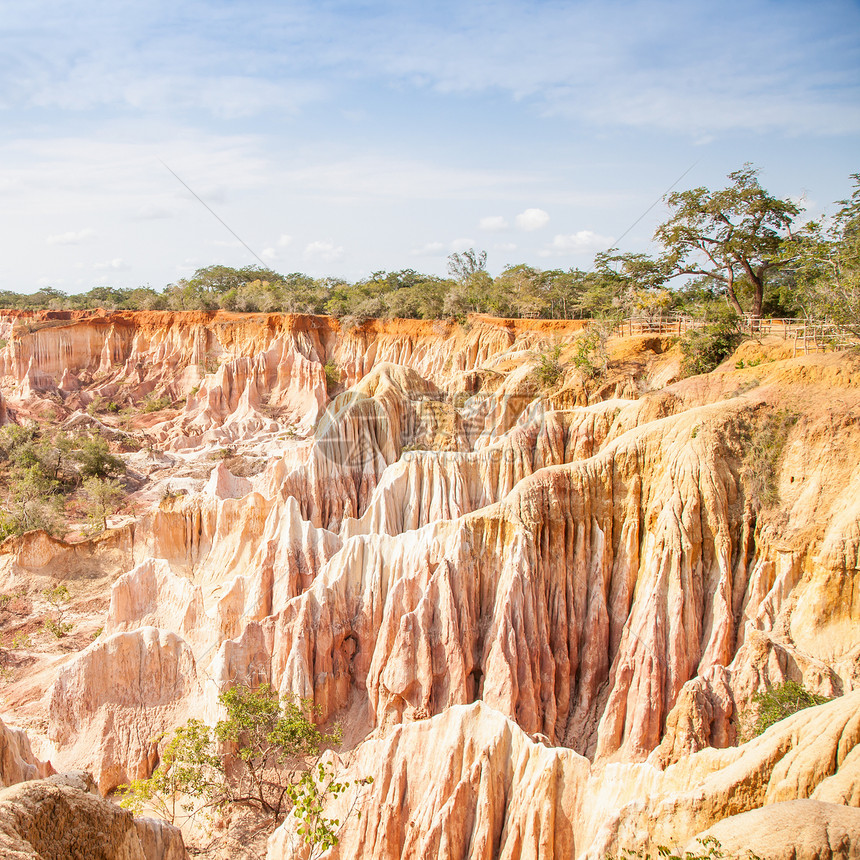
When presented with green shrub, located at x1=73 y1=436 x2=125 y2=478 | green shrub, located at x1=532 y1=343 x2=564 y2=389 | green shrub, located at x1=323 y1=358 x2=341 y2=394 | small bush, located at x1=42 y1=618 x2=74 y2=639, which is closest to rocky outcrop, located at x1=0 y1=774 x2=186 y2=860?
small bush, located at x1=42 y1=618 x2=74 y2=639

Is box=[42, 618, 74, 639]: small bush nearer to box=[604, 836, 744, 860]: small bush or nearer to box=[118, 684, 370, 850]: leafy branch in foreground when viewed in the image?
box=[118, 684, 370, 850]: leafy branch in foreground

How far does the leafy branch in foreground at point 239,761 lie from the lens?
11.3 meters

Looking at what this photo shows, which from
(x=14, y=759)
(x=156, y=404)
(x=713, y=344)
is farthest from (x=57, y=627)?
(x=156, y=404)

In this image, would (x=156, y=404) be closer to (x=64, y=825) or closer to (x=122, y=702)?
(x=122, y=702)

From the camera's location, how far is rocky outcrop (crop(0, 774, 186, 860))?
5.79 metres

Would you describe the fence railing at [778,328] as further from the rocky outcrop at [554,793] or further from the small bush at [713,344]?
the rocky outcrop at [554,793]

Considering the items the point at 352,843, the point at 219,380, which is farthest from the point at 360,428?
the point at 219,380

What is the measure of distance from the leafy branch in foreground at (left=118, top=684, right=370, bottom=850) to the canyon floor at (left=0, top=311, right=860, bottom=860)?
23.2 inches

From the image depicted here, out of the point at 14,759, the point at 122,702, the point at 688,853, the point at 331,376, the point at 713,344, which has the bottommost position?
the point at 122,702

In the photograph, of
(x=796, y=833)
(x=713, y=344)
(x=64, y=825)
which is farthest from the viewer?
(x=713, y=344)

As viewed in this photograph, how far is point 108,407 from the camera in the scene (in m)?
43.8

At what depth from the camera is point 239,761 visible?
12.2 m

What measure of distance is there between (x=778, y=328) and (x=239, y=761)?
791 inches

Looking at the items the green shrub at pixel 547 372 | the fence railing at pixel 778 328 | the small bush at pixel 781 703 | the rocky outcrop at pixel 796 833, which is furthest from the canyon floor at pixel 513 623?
the fence railing at pixel 778 328
